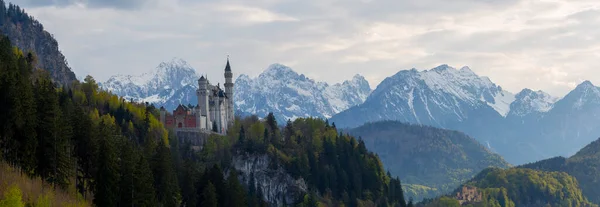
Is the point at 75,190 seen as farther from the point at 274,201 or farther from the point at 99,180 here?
the point at 274,201

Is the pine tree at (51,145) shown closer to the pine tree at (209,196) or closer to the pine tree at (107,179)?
the pine tree at (107,179)

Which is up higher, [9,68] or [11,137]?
[9,68]

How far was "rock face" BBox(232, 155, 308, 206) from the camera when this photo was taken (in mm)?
190750

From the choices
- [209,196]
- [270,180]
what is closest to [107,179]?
[209,196]

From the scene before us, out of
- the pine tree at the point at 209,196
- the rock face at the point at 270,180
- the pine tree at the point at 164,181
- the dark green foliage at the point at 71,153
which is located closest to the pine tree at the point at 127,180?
the dark green foliage at the point at 71,153

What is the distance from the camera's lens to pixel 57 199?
9306 cm

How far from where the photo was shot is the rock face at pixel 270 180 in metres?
191

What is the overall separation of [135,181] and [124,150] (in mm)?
5048

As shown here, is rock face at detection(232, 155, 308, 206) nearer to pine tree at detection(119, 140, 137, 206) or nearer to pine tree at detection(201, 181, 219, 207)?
pine tree at detection(201, 181, 219, 207)

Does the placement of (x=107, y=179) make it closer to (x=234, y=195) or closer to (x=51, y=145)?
(x=51, y=145)

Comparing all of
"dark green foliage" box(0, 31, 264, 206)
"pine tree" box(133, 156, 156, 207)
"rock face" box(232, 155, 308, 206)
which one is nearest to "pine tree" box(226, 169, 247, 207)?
"dark green foliage" box(0, 31, 264, 206)

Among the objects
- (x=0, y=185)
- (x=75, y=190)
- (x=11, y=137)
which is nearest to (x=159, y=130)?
(x=75, y=190)

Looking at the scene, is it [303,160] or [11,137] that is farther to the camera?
[303,160]

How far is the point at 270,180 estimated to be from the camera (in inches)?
7584
